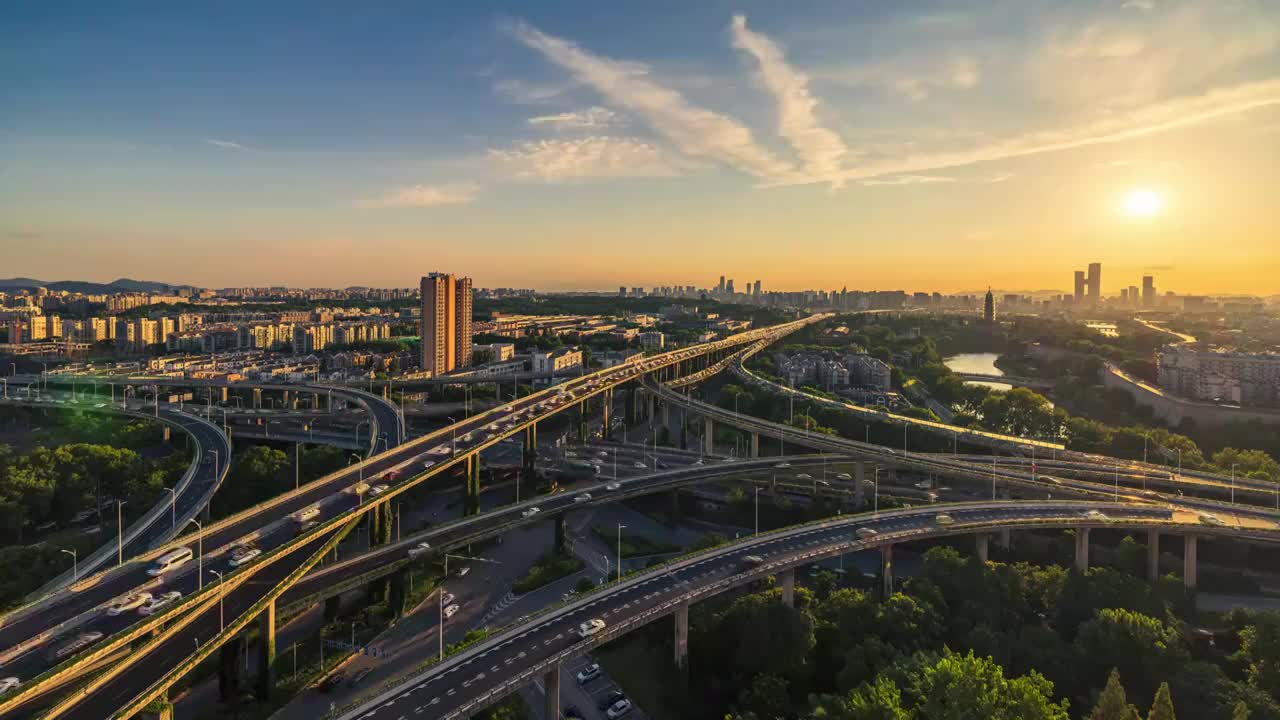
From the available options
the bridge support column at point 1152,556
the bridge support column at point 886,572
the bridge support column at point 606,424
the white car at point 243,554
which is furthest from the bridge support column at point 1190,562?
the bridge support column at point 606,424

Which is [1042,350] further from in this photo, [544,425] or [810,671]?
[810,671]

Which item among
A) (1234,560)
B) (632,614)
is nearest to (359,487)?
(632,614)

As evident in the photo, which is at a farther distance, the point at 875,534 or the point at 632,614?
the point at 875,534

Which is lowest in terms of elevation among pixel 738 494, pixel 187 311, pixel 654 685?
pixel 654 685

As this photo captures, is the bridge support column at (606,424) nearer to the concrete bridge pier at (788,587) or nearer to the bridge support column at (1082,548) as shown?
the concrete bridge pier at (788,587)

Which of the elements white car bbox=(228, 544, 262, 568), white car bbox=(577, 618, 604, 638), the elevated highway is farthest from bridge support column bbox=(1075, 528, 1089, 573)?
the elevated highway
